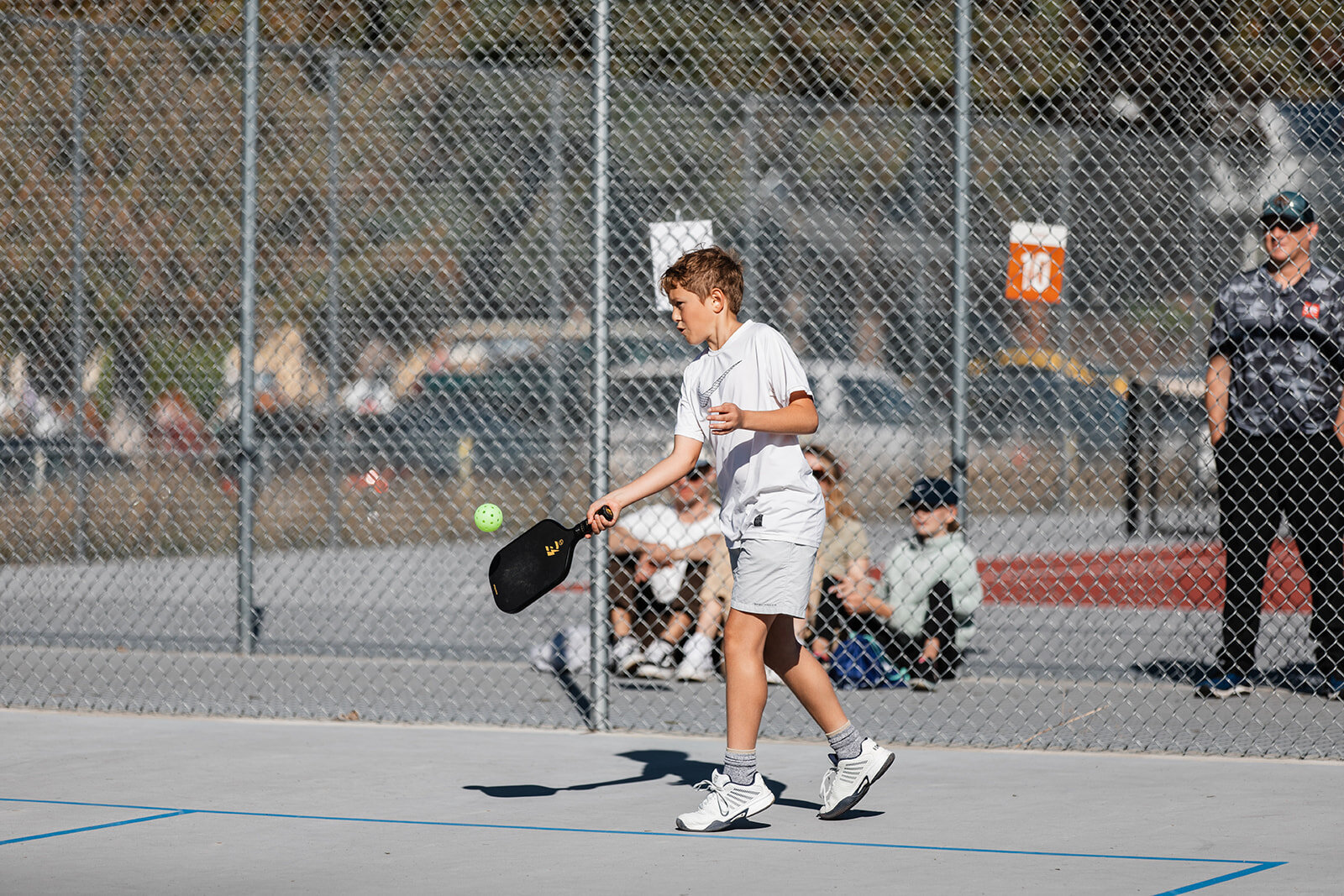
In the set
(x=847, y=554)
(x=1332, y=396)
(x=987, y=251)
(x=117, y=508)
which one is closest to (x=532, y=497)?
(x=117, y=508)

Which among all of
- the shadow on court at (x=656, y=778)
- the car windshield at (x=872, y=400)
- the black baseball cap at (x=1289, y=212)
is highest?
the car windshield at (x=872, y=400)

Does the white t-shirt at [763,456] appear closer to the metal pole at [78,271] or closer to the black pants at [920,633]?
the black pants at [920,633]

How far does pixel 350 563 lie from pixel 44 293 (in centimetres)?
308

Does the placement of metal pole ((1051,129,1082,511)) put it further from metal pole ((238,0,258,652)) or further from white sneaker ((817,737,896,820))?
white sneaker ((817,737,896,820))

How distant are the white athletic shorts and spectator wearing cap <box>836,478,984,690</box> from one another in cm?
299

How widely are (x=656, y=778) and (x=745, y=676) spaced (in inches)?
43.3

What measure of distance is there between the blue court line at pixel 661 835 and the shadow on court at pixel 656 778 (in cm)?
41

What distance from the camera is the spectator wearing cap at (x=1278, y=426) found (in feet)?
23.1

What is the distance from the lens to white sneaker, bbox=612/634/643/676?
809 centimetres

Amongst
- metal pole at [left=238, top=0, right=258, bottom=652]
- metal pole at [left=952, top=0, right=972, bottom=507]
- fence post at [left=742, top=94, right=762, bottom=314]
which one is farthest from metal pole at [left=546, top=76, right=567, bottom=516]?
metal pole at [left=952, top=0, right=972, bottom=507]

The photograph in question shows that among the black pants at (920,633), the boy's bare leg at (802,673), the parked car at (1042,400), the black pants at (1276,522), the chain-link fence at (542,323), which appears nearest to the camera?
the boy's bare leg at (802,673)

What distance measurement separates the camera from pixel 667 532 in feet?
27.6

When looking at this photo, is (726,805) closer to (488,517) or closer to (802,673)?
(802,673)

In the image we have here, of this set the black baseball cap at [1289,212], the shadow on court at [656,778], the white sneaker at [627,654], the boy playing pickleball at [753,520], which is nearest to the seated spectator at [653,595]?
the white sneaker at [627,654]
